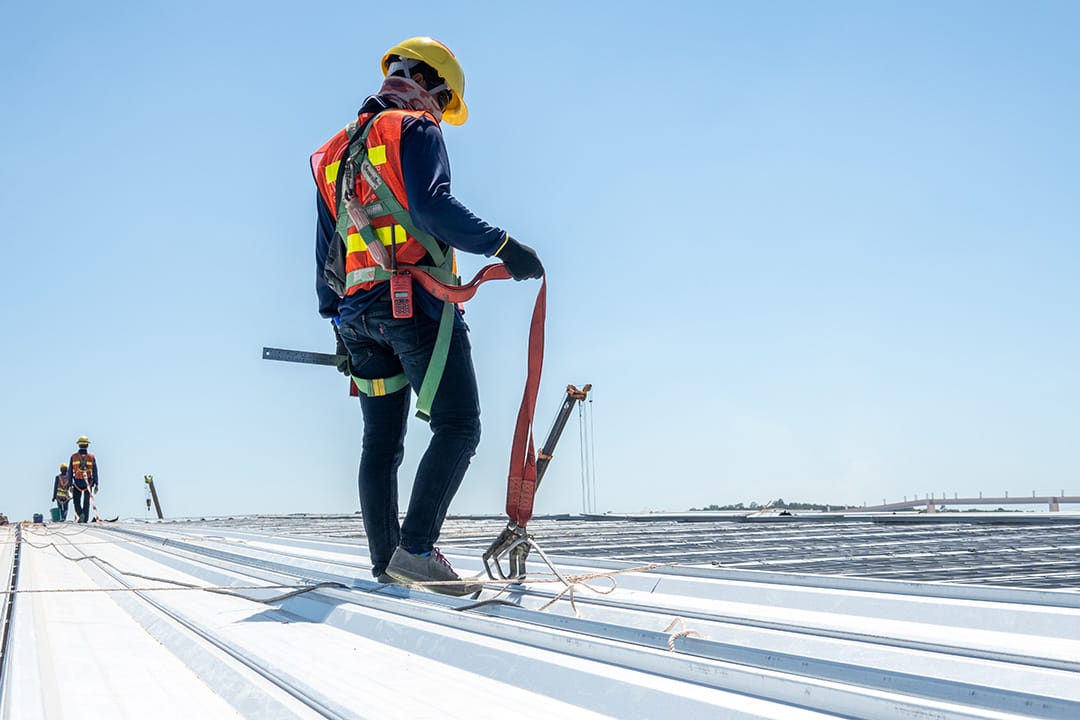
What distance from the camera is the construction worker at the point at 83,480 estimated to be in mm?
16312

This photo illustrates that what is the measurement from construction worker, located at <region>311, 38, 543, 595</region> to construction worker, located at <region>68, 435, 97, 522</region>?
15566 mm

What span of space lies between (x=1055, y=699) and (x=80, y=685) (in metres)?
1.31

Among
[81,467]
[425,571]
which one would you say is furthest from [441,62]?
[81,467]

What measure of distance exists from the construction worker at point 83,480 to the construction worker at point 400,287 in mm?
15566

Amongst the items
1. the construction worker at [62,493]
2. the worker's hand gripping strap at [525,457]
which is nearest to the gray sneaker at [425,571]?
the worker's hand gripping strap at [525,457]

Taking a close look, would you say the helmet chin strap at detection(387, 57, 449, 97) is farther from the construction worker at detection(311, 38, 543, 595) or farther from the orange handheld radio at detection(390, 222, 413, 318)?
the orange handheld radio at detection(390, 222, 413, 318)

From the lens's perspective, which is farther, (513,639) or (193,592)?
(193,592)

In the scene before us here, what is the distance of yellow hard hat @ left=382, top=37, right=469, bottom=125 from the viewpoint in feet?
8.96

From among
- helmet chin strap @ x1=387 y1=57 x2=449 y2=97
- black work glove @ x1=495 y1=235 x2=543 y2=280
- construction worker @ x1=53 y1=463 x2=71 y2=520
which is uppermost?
helmet chin strap @ x1=387 y1=57 x2=449 y2=97

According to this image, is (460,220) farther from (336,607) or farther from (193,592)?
(193,592)

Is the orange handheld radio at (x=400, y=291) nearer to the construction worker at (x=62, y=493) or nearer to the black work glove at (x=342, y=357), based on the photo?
the black work glove at (x=342, y=357)

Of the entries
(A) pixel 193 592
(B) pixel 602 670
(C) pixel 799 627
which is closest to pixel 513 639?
(B) pixel 602 670

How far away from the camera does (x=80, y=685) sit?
1279mm

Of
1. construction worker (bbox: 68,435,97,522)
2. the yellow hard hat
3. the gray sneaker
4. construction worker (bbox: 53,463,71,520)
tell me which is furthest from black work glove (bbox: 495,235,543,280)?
construction worker (bbox: 53,463,71,520)
